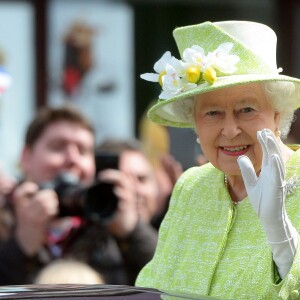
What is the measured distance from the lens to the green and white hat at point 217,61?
3484 millimetres

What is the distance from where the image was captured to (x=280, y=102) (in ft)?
11.6

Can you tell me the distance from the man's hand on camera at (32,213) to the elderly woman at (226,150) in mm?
1741

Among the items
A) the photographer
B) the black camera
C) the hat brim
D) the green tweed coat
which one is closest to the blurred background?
the photographer

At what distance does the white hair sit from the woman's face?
0.06 feet

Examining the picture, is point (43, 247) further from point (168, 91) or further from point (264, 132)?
point (264, 132)

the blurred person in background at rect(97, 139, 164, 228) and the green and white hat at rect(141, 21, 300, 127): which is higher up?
the green and white hat at rect(141, 21, 300, 127)

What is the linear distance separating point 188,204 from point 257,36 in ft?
1.75

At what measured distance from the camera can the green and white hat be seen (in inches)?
137

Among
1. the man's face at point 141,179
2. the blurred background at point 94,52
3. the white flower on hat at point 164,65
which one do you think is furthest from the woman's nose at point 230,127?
the blurred background at point 94,52

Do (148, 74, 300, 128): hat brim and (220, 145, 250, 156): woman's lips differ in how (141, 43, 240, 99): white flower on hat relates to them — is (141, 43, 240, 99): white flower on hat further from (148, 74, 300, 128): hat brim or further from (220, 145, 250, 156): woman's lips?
(220, 145, 250, 156): woman's lips

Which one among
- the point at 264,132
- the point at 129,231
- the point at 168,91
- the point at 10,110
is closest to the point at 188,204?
the point at 168,91

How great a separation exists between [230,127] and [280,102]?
0.17 m

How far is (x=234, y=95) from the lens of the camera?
3498 mm

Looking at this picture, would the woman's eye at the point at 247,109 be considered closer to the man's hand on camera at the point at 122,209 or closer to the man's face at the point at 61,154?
the man's hand on camera at the point at 122,209
